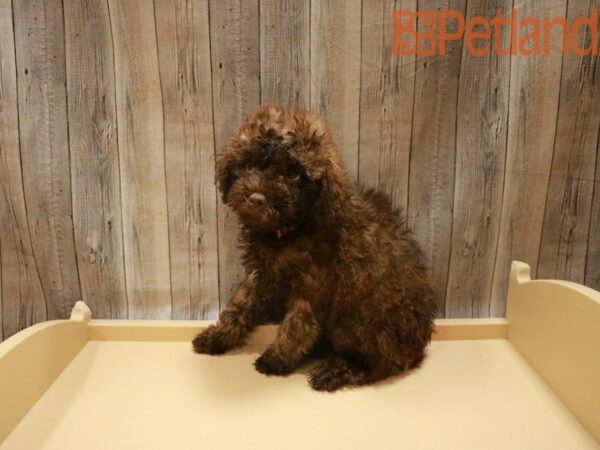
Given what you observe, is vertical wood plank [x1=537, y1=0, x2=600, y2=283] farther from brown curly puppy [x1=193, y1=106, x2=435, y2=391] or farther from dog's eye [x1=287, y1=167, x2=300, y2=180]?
dog's eye [x1=287, y1=167, x2=300, y2=180]

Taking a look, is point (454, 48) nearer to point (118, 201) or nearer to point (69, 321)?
point (118, 201)

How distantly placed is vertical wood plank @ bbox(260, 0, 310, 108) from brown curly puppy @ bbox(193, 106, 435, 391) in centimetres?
19

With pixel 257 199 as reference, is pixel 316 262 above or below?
below

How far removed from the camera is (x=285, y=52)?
1347 mm

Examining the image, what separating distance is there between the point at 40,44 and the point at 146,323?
776mm

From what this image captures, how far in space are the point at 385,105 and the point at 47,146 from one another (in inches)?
35.4

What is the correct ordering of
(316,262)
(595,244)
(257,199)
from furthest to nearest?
(595,244) → (316,262) → (257,199)

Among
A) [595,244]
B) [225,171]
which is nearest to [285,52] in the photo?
[225,171]

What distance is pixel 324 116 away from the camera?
1.39 metres

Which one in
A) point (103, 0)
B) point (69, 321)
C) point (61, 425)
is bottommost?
point (61, 425)

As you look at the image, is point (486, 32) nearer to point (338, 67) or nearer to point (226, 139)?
point (338, 67)

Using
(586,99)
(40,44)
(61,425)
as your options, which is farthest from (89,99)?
(586,99)

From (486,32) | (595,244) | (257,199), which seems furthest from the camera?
(595,244)

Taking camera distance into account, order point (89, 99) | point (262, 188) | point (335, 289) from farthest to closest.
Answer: point (89, 99) → point (335, 289) → point (262, 188)
